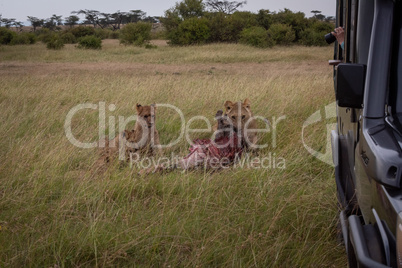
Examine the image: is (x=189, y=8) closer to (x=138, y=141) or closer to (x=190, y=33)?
(x=190, y=33)

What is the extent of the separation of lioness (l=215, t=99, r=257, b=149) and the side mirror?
9.67ft

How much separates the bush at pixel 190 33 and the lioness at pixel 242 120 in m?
20.1

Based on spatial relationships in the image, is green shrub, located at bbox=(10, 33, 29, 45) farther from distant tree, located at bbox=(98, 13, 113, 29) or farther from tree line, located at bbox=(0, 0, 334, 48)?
distant tree, located at bbox=(98, 13, 113, 29)

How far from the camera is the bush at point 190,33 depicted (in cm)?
2481

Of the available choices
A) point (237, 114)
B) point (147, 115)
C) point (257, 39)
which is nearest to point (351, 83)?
point (237, 114)

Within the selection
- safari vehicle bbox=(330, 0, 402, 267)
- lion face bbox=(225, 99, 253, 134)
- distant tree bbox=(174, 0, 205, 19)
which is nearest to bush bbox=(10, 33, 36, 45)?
distant tree bbox=(174, 0, 205, 19)

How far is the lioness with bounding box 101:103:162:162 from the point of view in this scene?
4965mm

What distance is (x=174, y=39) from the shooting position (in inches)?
992

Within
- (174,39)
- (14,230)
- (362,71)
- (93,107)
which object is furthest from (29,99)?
(174,39)

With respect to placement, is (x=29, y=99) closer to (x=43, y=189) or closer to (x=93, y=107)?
(x=93, y=107)

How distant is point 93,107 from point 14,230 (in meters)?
4.40

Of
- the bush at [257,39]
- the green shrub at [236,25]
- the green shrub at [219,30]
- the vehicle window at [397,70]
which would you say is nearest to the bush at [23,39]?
the green shrub at [219,30]

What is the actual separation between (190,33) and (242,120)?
2045 centimetres

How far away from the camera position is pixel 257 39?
22.9 m
